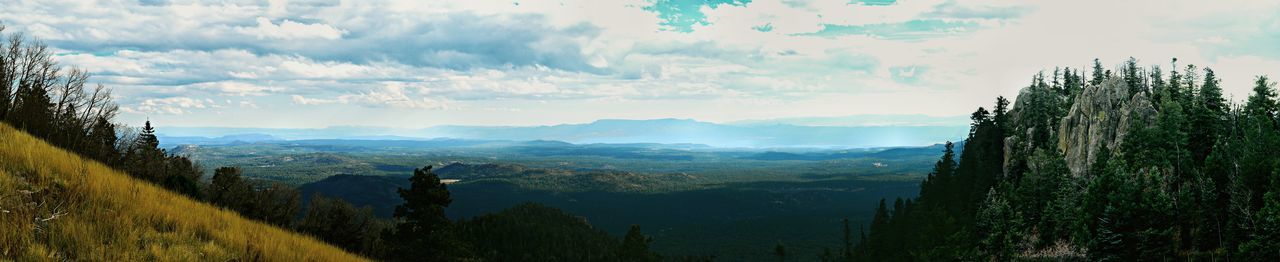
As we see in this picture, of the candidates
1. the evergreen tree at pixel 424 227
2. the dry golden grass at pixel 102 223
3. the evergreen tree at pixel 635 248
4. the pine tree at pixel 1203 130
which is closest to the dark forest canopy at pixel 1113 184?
the pine tree at pixel 1203 130

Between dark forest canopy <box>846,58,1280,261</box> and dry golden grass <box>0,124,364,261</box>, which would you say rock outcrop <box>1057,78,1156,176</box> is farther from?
dry golden grass <box>0,124,364,261</box>

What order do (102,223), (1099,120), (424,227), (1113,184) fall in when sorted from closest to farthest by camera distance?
(102,223) → (424,227) → (1113,184) → (1099,120)

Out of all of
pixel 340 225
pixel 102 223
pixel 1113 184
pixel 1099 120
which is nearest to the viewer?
pixel 102 223

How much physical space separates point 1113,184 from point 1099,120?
2087 centimetres

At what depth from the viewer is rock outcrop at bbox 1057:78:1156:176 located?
3334 inches

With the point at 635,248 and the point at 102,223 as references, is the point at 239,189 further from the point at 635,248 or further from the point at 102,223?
the point at 635,248

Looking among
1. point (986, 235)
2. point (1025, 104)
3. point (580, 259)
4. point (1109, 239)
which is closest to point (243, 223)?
point (1109, 239)

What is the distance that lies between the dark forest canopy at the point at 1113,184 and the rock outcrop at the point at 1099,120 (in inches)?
7.2

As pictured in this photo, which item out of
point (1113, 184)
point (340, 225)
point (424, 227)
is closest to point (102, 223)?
point (424, 227)

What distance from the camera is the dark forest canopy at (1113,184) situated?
6469cm

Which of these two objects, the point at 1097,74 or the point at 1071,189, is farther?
the point at 1097,74

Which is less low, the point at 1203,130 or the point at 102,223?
the point at 1203,130

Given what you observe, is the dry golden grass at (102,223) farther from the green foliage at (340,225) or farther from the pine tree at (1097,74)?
the pine tree at (1097,74)

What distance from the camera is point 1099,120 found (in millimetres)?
88312
